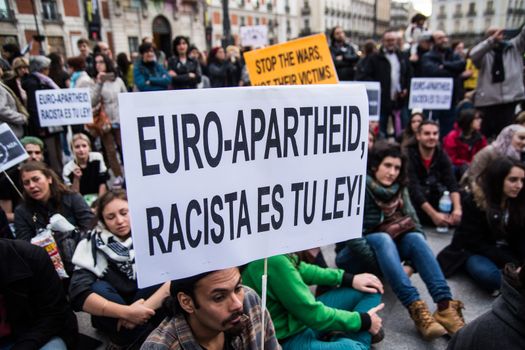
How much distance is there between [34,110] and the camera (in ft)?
16.5

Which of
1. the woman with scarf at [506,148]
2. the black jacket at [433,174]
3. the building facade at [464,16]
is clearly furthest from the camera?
the building facade at [464,16]

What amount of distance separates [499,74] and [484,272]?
3576 millimetres

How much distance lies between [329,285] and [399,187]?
1.00m

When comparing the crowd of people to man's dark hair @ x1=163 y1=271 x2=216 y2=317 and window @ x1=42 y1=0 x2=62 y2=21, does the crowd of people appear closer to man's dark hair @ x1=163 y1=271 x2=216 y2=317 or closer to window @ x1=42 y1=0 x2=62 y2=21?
man's dark hair @ x1=163 y1=271 x2=216 y2=317

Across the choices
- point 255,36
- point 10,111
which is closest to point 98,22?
point 255,36

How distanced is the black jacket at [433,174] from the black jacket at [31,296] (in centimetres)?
338

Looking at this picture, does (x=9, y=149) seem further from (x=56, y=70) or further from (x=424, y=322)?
(x=56, y=70)

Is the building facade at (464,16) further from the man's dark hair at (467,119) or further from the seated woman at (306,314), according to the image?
the seated woman at (306,314)

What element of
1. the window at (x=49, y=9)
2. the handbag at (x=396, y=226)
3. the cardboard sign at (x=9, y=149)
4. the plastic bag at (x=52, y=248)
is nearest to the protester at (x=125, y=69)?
the window at (x=49, y=9)

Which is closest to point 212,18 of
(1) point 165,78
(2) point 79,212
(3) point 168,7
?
(3) point 168,7

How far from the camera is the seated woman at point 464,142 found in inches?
193

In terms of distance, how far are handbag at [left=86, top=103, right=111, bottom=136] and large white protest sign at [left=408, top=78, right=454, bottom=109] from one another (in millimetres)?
Result: 4461

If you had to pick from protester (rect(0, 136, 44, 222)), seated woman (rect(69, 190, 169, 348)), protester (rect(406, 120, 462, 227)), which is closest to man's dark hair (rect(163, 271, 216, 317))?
seated woman (rect(69, 190, 169, 348))

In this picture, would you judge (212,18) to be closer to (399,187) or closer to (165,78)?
(165,78)
